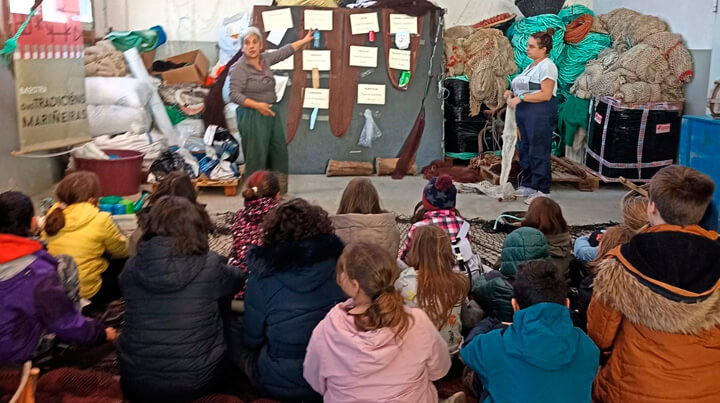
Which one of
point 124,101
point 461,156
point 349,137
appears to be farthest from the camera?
point 461,156

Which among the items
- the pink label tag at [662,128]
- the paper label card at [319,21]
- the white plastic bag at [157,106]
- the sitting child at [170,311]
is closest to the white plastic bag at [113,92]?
the white plastic bag at [157,106]

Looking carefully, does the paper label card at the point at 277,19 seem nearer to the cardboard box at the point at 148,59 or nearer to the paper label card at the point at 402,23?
the paper label card at the point at 402,23

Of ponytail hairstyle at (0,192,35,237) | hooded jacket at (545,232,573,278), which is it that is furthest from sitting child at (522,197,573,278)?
ponytail hairstyle at (0,192,35,237)

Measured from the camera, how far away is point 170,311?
2.37 meters

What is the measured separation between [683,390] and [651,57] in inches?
214

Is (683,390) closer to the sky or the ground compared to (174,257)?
closer to the ground

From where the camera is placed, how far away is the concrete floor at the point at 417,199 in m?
5.67

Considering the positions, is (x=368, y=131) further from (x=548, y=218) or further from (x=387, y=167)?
(x=548, y=218)

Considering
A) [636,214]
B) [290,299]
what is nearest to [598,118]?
[636,214]

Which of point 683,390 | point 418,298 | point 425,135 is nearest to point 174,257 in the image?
point 418,298

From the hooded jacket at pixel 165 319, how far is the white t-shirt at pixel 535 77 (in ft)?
14.0

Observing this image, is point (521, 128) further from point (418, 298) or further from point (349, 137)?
point (418, 298)

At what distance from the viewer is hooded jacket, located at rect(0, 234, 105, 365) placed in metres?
2.34

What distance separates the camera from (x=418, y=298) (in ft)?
8.52
